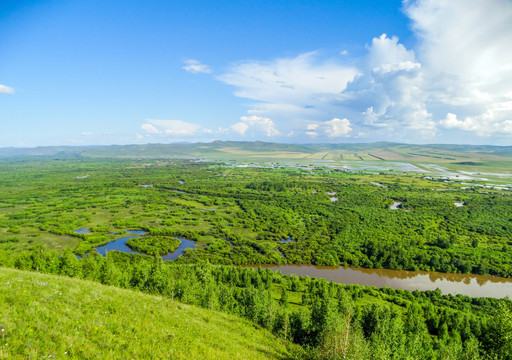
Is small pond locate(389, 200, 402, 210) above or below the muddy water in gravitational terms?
above

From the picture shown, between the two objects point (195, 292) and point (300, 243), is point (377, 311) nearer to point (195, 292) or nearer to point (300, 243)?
point (195, 292)

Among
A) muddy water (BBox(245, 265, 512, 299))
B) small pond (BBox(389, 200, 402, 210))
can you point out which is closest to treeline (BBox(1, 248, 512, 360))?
muddy water (BBox(245, 265, 512, 299))

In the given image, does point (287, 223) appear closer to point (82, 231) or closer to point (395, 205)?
point (395, 205)

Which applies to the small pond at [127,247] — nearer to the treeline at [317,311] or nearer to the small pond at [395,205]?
the treeline at [317,311]

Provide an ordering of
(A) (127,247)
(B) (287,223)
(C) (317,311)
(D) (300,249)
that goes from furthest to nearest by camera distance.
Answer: (B) (287,223) → (D) (300,249) → (A) (127,247) → (C) (317,311)

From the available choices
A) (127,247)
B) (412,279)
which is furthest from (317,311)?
(127,247)

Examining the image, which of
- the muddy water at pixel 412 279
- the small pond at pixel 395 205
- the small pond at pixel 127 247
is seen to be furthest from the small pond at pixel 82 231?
the small pond at pixel 395 205

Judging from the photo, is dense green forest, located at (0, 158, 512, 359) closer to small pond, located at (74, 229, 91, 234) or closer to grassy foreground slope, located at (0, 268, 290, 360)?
small pond, located at (74, 229, 91, 234)
